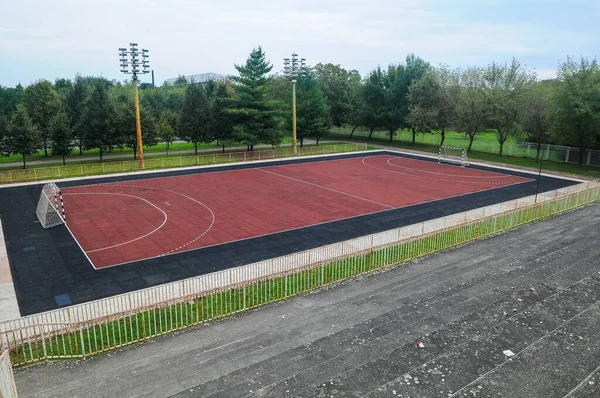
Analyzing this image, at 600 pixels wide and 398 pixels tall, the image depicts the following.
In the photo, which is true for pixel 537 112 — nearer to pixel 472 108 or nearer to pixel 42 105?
pixel 472 108

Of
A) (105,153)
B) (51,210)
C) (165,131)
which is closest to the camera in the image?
(51,210)

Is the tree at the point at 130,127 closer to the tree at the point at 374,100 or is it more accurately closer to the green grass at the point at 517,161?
the tree at the point at 374,100

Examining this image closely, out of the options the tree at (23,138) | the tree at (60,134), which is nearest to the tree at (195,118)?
the tree at (60,134)

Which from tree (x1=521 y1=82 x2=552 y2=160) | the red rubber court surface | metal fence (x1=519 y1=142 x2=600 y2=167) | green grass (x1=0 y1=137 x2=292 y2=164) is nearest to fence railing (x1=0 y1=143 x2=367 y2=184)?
the red rubber court surface

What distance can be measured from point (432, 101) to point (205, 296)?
44.9 metres

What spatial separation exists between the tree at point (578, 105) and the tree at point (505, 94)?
5.85m

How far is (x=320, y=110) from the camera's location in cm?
5272

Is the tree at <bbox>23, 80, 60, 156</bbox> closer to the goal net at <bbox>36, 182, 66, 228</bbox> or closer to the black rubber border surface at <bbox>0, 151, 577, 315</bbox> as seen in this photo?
the black rubber border surface at <bbox>0, 151, 577, 315</bbox>

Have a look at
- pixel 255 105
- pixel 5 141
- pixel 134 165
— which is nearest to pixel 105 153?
pixel 5 141

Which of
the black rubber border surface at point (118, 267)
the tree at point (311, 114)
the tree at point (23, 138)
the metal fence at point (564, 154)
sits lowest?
the black rubber border surface at point (118, 267)

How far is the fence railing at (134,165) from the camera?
32531 millimetres

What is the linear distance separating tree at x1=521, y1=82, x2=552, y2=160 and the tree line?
0.32ft

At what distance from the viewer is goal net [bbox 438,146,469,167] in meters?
42.2

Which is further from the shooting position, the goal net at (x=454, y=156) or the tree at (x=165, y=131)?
the tree at (x=165, y=131)
